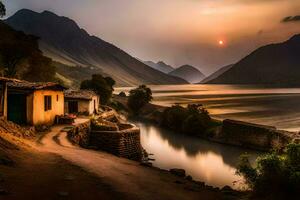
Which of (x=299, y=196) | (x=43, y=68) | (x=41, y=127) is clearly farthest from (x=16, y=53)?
(x=299, y=196)

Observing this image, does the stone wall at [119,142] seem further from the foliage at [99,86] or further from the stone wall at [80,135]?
the foliage at [99,86]

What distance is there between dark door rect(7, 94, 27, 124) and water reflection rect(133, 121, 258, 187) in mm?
15095

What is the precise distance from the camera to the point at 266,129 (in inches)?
2098

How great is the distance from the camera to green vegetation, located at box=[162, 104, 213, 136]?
6682cm

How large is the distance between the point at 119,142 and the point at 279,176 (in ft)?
68.0

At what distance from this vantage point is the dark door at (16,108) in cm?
3384

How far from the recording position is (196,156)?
48.6 meters

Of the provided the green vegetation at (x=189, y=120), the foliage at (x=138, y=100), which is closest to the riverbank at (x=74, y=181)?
the green vegetation at (x=189, y=120)

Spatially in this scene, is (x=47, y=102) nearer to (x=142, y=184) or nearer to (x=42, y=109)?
(x=42, y=109)

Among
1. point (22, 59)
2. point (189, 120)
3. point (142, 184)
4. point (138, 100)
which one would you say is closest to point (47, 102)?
point (142, 184)

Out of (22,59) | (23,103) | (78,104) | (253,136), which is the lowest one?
(253,136)

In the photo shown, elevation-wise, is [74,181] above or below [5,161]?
below

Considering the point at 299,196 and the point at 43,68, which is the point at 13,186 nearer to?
the point at 299,196

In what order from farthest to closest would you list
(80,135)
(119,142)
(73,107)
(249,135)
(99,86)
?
(99,86)
(249,135)
(73,107)
(80,135)
(119,142)
